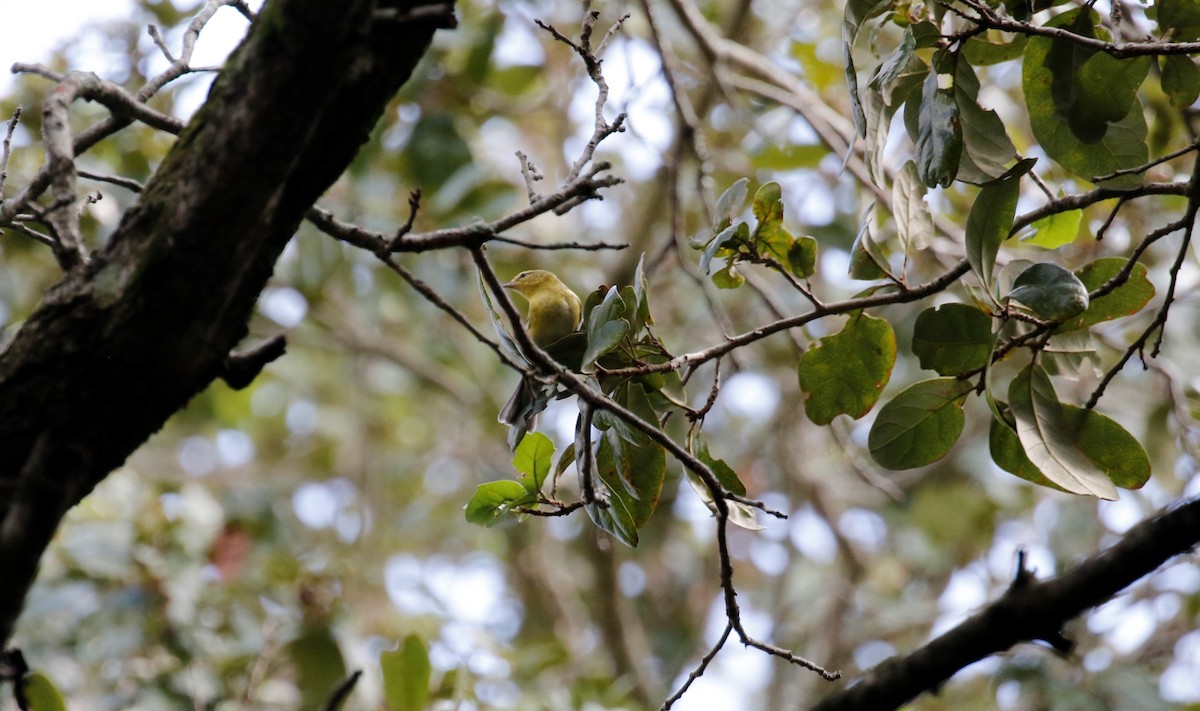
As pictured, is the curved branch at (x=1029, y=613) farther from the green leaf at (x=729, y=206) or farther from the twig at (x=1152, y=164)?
the green leaf at (x=729, y=206)

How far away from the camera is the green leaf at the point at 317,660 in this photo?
12.5 feet

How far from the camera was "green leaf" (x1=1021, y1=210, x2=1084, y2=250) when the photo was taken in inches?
71.1

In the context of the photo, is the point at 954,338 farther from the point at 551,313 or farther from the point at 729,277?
the point at 551,313

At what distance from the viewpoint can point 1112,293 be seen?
163 cm

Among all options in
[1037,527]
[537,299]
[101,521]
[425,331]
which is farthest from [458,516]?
[537,299]

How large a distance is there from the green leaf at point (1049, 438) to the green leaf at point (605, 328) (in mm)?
643

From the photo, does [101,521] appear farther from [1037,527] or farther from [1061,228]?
[1037,527]

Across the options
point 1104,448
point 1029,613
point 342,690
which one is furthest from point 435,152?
point 1029,613

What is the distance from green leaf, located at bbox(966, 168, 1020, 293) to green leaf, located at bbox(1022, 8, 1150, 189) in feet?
0.71

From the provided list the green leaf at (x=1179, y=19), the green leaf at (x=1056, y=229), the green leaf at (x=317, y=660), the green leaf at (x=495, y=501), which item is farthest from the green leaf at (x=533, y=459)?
the green leaf at (x=317, y=660)

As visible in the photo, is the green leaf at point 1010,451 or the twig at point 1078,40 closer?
the twig at point 1078,40

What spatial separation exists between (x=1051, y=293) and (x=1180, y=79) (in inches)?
20.2

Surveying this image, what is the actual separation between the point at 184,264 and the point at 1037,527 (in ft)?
16.9

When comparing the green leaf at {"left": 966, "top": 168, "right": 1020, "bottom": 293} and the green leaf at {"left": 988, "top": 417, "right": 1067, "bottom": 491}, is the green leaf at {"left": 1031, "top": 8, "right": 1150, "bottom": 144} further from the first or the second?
the green leaf at {"left": 988, "top": 417, "right": 1067, "bottom": 491}
